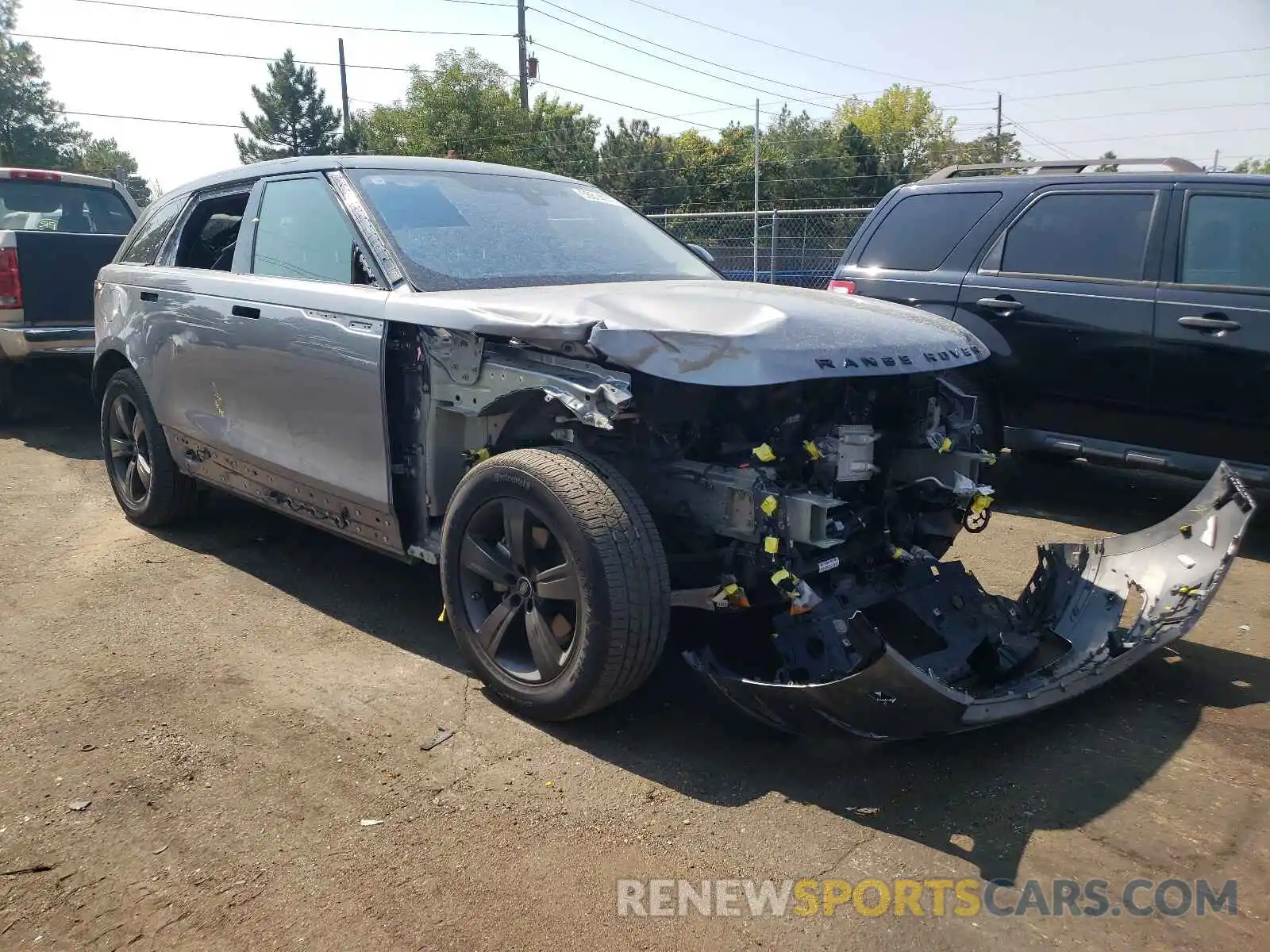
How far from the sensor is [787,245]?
1441 centimetres

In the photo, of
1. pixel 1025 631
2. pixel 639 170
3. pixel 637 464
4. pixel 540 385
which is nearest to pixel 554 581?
pixel 637 464

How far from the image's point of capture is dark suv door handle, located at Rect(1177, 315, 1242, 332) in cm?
526

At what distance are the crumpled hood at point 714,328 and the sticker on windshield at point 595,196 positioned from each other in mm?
1259

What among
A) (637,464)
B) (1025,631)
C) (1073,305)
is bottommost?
(1025,631)

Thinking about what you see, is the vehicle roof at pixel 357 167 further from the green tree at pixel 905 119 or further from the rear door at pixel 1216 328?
the green tree at pixel 905 119

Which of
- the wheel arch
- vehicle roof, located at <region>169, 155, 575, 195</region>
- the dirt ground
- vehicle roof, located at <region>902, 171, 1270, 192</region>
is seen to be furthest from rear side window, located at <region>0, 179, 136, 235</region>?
vehicle roof, located at <region>902, 171, 1270, 192</region>

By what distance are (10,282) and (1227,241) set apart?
851cm

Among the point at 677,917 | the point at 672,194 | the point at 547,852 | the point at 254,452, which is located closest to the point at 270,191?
the point at 254,452

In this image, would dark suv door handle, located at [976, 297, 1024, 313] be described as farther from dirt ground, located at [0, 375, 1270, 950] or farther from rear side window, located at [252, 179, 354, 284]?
rear side window, located at [252, 179, 354, 284]

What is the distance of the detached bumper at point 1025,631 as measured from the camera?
110 inches

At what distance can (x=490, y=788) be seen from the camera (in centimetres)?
305

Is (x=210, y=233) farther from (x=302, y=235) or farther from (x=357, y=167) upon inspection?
(x=357, y=167)

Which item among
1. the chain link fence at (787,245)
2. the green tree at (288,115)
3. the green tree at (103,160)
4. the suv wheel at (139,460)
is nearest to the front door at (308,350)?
the suv wheel at (139,460)

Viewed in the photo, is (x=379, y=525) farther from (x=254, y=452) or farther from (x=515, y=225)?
(x=515, y=225)
